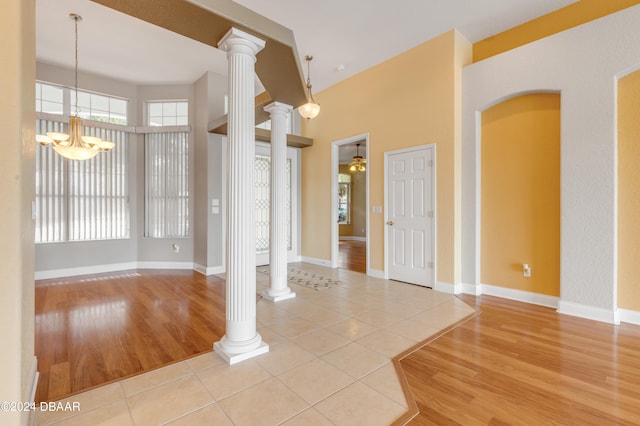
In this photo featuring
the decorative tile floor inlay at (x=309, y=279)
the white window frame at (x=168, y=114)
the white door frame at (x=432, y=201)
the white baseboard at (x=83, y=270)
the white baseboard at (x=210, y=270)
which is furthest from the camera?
the white window frame at (x=168, y=114)

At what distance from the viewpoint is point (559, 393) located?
192cm

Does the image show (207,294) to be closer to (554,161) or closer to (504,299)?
(504,299)

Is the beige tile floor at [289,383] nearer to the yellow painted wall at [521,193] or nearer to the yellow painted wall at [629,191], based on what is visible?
the yellow painted wall at [521,193]

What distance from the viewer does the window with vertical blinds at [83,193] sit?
4961 millimetres

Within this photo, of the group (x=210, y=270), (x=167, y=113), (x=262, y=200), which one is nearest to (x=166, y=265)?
(x=210, y=270)

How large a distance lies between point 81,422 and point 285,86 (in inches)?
127

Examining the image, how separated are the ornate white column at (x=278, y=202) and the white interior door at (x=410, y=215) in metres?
1.90

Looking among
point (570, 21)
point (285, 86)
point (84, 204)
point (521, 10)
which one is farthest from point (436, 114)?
point (84, 204)

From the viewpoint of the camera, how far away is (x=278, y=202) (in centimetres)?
392

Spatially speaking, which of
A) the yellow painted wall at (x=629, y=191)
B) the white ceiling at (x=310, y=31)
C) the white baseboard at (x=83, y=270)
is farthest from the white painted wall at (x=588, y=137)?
the white baseboard at (x=83, y=270)

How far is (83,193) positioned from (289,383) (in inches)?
214

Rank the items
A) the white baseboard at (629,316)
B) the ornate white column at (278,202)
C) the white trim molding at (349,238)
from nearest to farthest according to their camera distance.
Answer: the white baseboard at (629,316)
the ornate white column at (278,202)
the white trim molding at (349,238)

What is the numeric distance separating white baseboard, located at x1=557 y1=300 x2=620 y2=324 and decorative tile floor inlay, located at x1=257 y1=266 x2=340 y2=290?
282 cm

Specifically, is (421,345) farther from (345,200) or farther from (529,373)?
(345,200)
